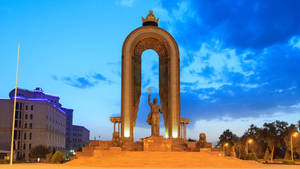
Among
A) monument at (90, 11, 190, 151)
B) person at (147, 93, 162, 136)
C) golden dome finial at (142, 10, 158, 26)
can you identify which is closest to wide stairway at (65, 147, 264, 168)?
person at (147, 93, 162, 136)

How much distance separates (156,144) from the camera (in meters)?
26.6

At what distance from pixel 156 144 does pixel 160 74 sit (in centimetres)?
1235

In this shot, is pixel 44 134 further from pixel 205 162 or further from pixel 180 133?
pixel 205 162

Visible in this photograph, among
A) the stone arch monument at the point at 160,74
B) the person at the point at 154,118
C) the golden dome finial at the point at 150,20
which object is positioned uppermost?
the golden dome finial at the point at 150,20

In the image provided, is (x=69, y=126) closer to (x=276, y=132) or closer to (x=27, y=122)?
(x=27, y=122)

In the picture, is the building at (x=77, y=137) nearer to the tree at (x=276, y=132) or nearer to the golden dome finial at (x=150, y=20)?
the tree at (x=276, y=132)

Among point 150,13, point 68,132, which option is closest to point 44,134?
point 68,132

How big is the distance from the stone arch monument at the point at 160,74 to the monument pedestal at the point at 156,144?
6527mm

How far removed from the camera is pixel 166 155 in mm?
22641

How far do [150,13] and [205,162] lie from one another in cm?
2091

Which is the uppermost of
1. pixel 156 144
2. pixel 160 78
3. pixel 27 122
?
pixel 160 78

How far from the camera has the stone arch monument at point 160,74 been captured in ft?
111

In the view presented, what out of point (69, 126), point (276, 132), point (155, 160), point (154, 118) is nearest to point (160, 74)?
point (154, 118)

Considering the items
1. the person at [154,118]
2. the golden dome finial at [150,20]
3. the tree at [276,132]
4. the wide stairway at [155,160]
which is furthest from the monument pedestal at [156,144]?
the tree at [276,132]
